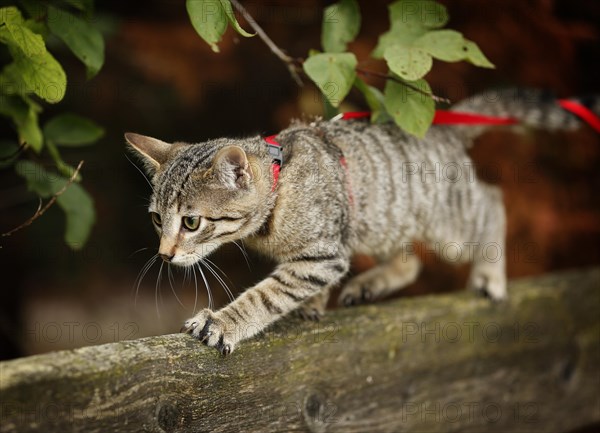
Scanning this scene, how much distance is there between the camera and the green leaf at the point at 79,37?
6.41 ft

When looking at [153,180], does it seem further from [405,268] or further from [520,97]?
[520,97]

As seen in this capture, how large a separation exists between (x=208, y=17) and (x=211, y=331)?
861 mm

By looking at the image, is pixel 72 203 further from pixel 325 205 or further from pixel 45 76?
pixel 325 205

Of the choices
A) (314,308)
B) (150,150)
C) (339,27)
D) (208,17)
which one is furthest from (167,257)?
(339,27)

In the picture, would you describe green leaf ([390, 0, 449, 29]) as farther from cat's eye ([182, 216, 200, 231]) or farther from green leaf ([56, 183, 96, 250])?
green leaf ([56, 183, 96, 250])

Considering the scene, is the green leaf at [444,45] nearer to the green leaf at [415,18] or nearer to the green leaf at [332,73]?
the green leaf at [415,18]

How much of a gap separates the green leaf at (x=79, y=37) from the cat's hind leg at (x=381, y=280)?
1.46 m

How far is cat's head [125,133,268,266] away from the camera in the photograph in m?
1.95

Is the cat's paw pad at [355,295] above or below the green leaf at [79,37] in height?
below

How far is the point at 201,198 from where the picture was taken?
1973 mm

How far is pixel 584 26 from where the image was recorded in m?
3.35

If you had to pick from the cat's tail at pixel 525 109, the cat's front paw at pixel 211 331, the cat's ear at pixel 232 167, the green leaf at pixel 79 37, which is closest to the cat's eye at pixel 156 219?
the cat's ear at pixel 232 167

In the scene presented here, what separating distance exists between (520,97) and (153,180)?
190 cm

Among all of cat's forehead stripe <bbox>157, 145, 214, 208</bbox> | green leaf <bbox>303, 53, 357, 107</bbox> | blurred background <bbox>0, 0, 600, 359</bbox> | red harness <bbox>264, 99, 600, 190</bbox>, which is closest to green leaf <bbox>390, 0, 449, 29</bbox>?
green leaf <bbox>303, 53, 357, 107</bbox>
